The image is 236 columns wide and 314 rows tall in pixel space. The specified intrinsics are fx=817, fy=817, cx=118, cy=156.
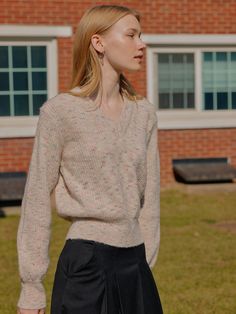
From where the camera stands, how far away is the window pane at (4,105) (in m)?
14.2

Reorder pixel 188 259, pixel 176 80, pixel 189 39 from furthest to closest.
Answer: pixel 176 80 < pixel 189 39 < pixel 188 259

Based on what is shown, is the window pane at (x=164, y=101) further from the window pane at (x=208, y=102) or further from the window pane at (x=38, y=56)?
the window pane at (x=38, y=56)

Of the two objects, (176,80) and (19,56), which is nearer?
(19,56)

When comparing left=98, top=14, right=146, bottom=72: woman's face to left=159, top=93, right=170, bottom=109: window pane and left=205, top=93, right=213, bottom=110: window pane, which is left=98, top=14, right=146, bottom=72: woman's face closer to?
left=159, top=93, right=170, bottom=109: window pane

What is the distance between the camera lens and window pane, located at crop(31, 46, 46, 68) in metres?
14.2

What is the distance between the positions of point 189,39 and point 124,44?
1203 centimetres

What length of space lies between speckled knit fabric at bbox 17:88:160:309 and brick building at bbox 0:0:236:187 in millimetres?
10770

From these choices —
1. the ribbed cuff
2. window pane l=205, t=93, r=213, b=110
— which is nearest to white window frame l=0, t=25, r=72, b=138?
window pane l=205, t=93, r=213, b=110

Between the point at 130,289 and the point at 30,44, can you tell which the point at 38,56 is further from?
the point at 130,289

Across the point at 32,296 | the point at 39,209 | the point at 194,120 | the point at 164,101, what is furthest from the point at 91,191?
the point at 164,101

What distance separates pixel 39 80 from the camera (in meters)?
14.4

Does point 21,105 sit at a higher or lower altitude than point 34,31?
lower

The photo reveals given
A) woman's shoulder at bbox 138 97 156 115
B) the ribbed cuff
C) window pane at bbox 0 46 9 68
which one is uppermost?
window pane at bbox 0 46 9 68

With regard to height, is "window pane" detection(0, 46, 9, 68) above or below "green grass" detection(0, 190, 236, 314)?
above
